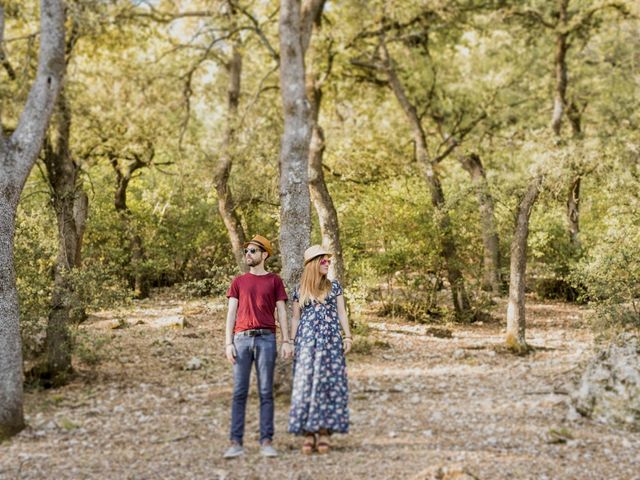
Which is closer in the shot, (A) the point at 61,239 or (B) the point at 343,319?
(B) the point at 343,319

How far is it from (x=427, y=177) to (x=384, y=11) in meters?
4.27

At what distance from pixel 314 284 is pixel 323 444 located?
153 cm

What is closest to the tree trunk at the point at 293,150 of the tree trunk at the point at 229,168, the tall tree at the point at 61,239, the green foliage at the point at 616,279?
the tall tree at the point at 61,239

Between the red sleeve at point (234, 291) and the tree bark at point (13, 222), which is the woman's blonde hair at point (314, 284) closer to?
the red sleeve at point (234, 291)

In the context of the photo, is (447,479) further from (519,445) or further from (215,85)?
(215,85)

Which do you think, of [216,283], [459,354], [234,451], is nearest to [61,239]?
[216,283]

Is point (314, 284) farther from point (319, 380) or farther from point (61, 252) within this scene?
point (61, 252)

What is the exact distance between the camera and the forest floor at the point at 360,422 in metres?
5.62

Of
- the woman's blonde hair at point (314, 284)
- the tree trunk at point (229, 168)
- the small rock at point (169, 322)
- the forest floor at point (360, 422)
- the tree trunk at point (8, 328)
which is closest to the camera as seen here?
the forest floor at point (360, 422)

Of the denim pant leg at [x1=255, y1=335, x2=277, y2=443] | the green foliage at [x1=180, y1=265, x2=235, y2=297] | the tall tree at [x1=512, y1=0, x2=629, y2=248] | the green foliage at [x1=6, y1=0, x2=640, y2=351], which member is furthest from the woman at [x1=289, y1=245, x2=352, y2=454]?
the tall tree at [x1=512, y1=0, x2=629, y2=248]

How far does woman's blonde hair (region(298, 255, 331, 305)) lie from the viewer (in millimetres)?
5988

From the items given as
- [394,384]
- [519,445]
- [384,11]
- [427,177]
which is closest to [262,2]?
[384,11]

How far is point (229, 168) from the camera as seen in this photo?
537 inches

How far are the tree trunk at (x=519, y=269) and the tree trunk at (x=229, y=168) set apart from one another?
→ 561cm
